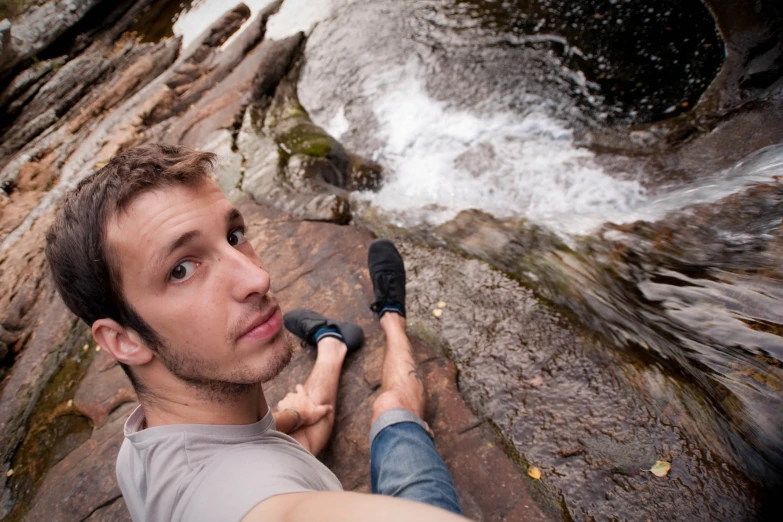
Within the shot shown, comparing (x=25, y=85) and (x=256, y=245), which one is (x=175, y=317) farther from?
(x=25, y=85)

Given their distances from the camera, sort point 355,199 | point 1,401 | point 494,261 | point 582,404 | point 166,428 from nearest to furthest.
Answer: point 166,428 < point 582,404 < point 494,261 < point 1,401 < point 355,199

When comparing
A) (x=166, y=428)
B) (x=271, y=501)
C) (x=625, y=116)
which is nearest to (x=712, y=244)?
(x=625, y=116)

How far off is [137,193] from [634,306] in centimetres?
262

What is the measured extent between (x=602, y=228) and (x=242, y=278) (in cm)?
259

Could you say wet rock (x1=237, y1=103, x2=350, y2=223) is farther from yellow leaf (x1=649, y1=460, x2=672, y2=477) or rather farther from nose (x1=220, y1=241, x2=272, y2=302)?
yellow leaf (x1=649, y1=460, x2=672, y2=477)

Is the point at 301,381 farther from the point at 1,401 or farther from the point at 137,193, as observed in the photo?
the point at 1,401

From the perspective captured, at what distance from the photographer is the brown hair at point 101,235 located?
4.80ft

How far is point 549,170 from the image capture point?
4215 mm

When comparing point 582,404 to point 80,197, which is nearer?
point 80,197

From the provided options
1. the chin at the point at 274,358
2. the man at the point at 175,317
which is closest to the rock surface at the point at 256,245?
the man at the point at 175,317

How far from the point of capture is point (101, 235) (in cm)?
146

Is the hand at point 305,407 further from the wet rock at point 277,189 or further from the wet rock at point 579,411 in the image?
the wet rock at point 277,189

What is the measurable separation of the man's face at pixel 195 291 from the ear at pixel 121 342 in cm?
7

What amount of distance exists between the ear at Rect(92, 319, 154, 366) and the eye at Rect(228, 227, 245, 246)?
48 cm
